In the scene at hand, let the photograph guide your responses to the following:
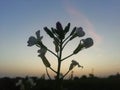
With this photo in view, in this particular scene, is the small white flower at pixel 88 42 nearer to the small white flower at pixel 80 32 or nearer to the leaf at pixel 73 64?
the small white flower at pixel 80 32

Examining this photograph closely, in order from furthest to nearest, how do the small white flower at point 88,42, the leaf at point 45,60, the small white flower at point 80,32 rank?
the leaf at point 45,60, the small white flower at point 80,32, the small white flower at point 88,42

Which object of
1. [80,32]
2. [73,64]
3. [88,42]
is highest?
[80,32]

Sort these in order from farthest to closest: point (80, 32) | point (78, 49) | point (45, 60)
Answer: point (45, 60) → point (78, 49) → point (80, 32)

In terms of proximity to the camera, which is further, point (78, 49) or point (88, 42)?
point (78, 49)

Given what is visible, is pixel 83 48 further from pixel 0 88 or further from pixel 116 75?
pixel 116 75

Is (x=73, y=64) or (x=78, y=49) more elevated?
(x=78, y=49)

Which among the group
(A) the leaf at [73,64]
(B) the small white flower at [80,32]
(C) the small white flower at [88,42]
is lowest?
(A) the leaf at [73,64]

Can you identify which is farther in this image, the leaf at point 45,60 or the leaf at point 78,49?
the leaf at point 45,60

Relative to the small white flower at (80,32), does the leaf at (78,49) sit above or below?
below

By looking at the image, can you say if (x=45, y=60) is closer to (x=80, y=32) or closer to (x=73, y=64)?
A: (x=73, y=64)

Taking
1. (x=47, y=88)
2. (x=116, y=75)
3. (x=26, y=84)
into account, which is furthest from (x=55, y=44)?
(x=116, y=75)

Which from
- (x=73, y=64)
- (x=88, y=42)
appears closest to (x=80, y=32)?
(x=88, y=42)
